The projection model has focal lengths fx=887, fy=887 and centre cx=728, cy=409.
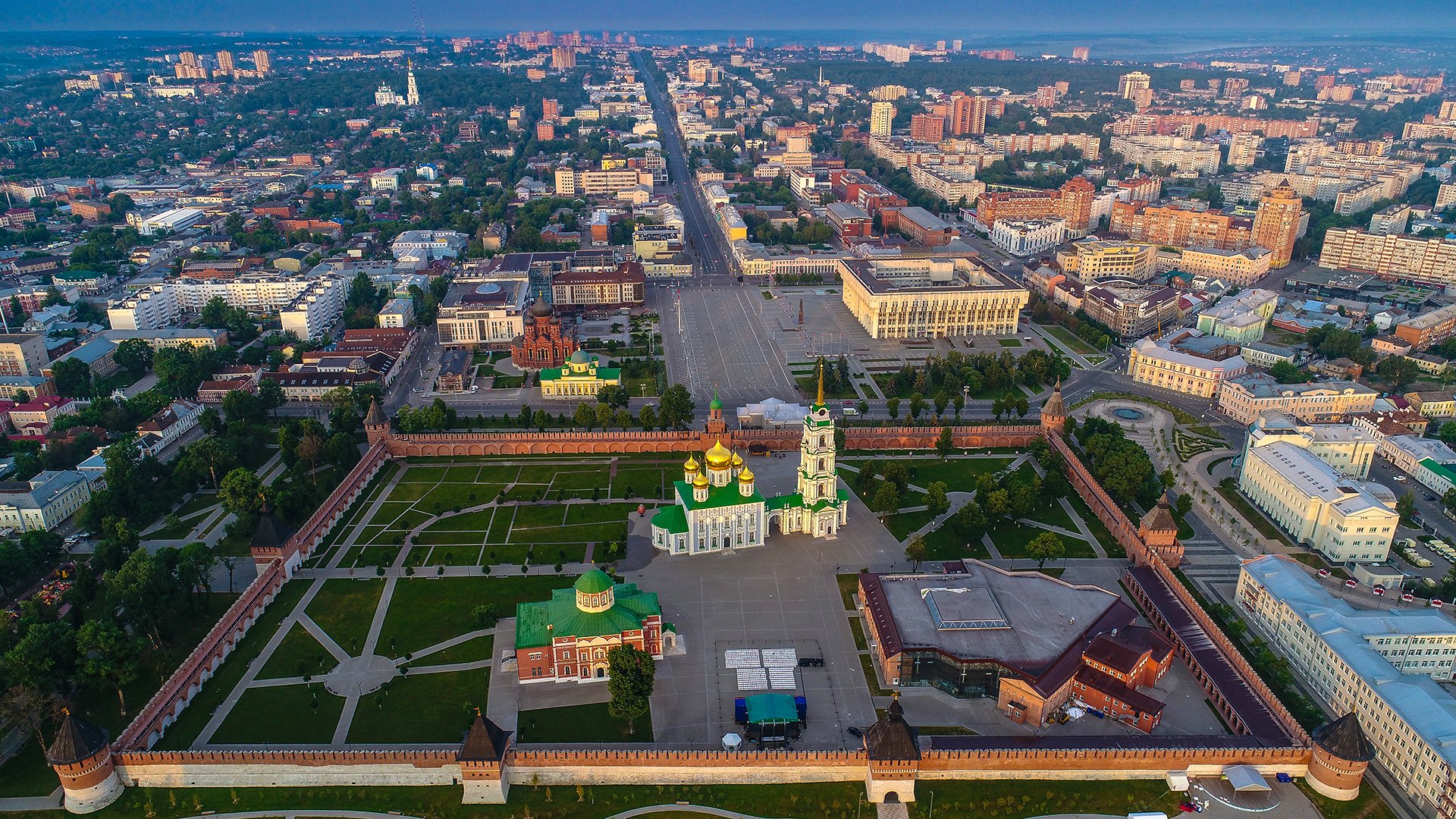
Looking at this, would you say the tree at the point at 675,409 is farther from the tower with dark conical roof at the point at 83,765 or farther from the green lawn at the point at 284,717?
the tower with dark conical roof at the point at 83,765

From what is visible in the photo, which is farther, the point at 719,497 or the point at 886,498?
the point at 886,498

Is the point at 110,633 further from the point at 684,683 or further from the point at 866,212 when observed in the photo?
the point at 866,212

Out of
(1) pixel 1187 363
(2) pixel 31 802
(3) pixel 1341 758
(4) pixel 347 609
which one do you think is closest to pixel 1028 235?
(1) pixel 1187 363

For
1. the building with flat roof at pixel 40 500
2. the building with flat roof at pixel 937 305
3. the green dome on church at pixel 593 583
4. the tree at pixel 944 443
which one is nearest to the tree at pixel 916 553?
the tree at pixel 944 443

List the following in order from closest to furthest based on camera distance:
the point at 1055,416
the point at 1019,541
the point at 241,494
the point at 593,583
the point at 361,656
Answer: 1. the point at 593,583
2. the point at 361,656
3. the point at 241,494
4. the point at 1019,541
5. the point at 1055,416

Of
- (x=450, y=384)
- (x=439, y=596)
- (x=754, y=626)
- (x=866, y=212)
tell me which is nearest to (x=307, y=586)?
(x=439, y=596)

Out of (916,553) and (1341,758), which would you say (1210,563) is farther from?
(1341,758)
